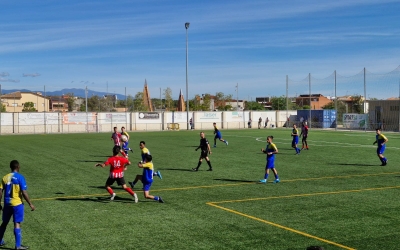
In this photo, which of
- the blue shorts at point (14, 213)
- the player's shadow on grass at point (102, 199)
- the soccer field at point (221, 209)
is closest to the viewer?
the blue shorts at point (14, 213)

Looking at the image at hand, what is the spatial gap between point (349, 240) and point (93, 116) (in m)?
62.1

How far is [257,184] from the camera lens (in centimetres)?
2003

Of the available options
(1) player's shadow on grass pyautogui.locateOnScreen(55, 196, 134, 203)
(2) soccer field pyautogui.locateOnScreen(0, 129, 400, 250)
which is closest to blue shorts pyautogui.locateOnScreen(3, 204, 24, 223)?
(2) soccer field pyautogui.locateOnScreen(0, 129, 400, 250)

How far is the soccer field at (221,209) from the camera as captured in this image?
11.5 metres

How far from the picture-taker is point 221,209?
15.1 meters

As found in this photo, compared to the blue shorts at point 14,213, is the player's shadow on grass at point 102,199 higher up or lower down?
lower down

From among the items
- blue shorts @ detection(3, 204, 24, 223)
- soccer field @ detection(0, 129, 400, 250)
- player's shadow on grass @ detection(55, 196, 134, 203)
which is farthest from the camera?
player's shadow on grass @ detection(55, 196, 134, 203)

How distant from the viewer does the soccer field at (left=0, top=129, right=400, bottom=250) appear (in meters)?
11.5

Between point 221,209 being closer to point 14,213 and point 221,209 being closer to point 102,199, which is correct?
point 102,199

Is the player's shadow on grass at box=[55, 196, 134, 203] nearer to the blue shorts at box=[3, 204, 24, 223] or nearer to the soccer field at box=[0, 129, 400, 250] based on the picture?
the soccer field at box=[0, 129, 400, 250]

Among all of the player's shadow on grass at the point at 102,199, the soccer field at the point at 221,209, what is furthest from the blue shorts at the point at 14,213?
the player's shadow on grass at the point at 102,199

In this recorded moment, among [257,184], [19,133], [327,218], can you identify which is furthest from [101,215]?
[19,133]

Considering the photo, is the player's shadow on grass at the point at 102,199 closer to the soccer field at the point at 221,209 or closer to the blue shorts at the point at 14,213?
the soccer field at the point at 221,209

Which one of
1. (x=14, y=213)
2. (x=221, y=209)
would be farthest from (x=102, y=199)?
(x=14, y=213)
